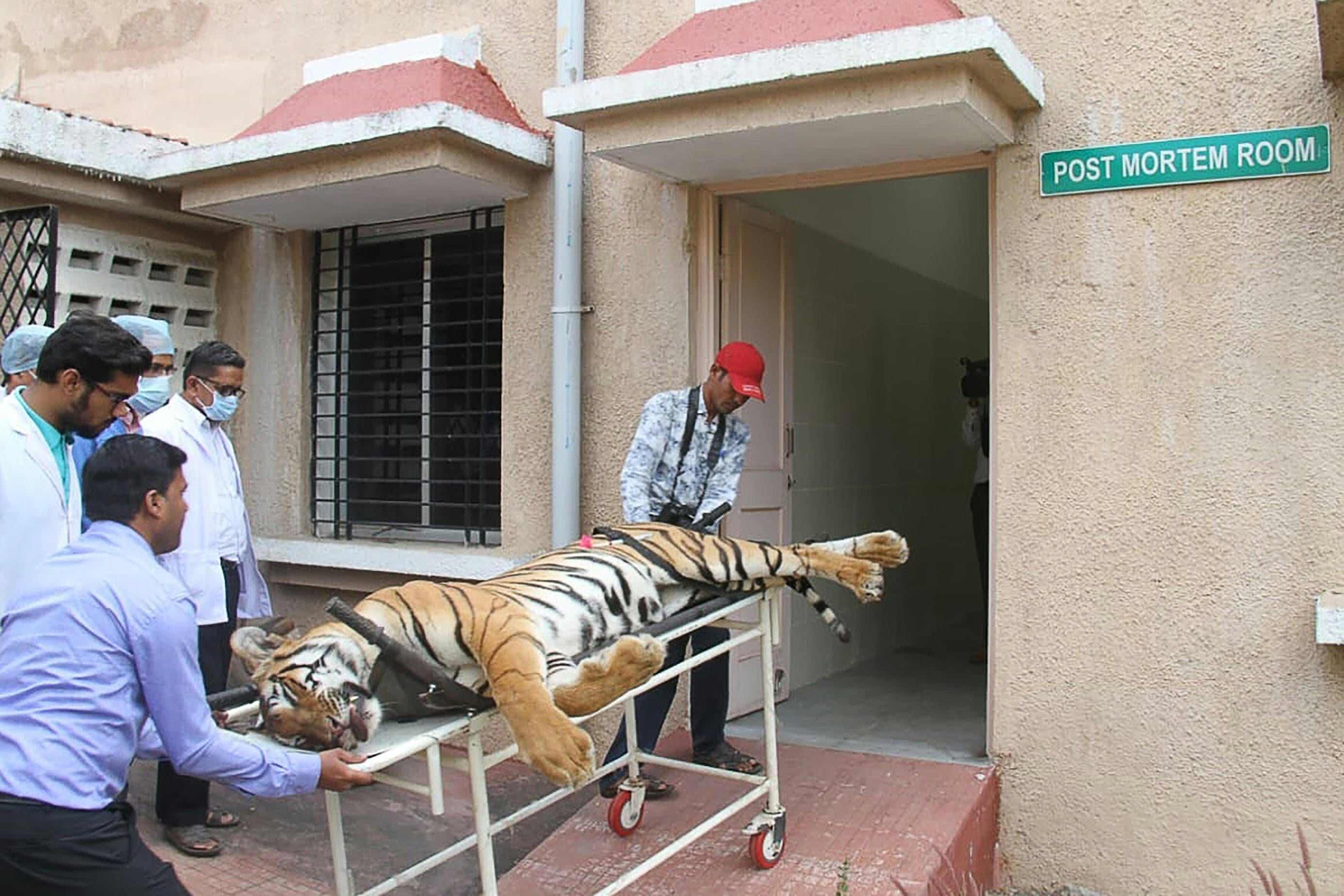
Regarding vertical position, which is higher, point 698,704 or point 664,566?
point 664,566

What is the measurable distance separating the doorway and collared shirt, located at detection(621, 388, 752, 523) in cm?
90

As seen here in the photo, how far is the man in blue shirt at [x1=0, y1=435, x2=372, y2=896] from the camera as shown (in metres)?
2.26

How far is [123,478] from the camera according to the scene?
245 cm

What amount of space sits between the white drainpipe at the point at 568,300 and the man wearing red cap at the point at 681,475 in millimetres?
818

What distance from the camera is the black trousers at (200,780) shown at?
4.34m

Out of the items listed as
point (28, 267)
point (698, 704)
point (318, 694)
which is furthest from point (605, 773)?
point (28, 267)

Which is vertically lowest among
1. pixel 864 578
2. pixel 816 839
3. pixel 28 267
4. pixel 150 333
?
pixel 816 839

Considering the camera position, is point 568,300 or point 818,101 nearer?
point 818,101

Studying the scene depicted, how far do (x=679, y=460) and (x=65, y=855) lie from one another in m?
2.54

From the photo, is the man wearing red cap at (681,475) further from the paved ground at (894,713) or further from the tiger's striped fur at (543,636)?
the paved ground at (894,713)

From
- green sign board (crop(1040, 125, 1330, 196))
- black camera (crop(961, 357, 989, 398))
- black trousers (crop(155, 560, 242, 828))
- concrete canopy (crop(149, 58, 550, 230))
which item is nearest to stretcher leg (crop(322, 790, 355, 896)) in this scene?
black trousers (crop(155, 560, 242, 828))

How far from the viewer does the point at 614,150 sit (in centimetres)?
450

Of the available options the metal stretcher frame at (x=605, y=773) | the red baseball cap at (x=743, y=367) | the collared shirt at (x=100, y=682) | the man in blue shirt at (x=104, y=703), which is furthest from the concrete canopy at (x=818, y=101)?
the collared shirt at (x=100, y=682)

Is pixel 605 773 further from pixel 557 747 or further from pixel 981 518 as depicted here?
pixel 981 518
